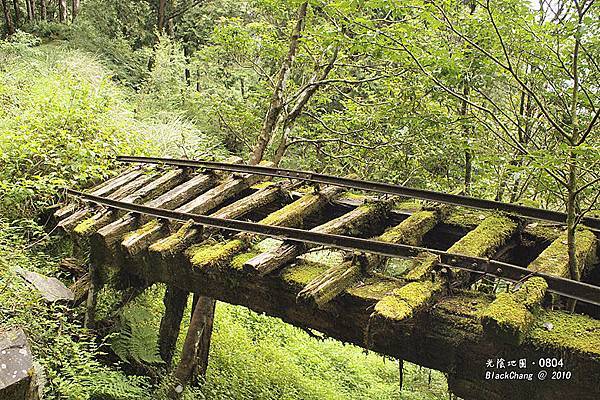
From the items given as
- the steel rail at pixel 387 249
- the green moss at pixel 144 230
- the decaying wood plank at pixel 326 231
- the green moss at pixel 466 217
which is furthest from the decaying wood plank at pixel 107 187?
the green moss at pixel 466 217

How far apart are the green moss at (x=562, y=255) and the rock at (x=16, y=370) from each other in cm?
370

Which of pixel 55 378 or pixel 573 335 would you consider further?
pixel 55 378

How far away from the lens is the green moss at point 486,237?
3781 millimetres

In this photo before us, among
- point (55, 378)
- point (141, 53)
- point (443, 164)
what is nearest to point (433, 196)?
point (443, 164)

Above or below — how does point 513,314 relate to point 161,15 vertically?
below

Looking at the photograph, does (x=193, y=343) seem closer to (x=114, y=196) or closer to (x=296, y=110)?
(x=114, y=196)

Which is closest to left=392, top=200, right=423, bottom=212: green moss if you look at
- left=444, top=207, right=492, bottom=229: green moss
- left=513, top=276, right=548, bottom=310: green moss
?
left=444, top=207, right=492, bottom=229: green moss

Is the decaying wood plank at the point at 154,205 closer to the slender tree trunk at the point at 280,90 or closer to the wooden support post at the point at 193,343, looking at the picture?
the wooden support post at the point at 193,343

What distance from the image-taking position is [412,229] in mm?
4328

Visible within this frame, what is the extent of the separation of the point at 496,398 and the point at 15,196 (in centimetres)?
668

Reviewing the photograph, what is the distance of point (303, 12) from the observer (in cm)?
877

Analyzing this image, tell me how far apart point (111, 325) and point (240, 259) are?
356 cm

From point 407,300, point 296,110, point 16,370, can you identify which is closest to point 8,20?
point 296,110

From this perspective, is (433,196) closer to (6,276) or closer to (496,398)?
(496,398)
